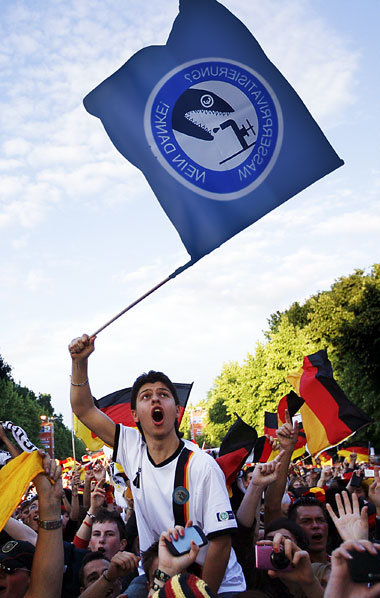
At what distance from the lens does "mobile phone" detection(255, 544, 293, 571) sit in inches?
104

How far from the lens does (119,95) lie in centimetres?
494

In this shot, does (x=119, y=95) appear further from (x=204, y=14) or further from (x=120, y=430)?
(x=120, y=430)

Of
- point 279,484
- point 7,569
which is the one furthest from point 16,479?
point 279,484

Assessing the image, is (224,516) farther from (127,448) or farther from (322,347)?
(322,347)

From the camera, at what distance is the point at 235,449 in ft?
17.4

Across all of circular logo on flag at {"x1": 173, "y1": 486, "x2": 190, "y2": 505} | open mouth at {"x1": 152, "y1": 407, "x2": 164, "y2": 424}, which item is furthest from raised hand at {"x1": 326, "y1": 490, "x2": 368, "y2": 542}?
open mouth at {"x1": 152, "y1": 407, "x2": 164, "y2": 424}

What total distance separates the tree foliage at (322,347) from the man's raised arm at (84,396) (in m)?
26.3

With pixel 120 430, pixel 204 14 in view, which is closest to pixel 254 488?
pixel 120 430

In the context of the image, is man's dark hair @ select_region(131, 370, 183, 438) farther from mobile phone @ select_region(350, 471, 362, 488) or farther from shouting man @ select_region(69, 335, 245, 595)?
mobile phone @ select_region(350, 471, 362, 488)

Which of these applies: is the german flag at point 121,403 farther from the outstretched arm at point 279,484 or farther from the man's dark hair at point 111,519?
the outstretched arm at point 279,484

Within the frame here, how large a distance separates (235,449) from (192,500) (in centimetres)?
197

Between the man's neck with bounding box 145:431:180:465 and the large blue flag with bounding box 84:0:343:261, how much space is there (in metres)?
1.73

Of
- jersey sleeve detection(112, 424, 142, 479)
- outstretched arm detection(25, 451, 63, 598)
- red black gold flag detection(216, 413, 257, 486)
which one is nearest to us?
outstretched arm detection(25, 451, 63, 598)

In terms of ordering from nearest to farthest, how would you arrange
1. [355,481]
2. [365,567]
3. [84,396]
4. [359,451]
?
[365,567], [84,396], [355,481], [359,451]
